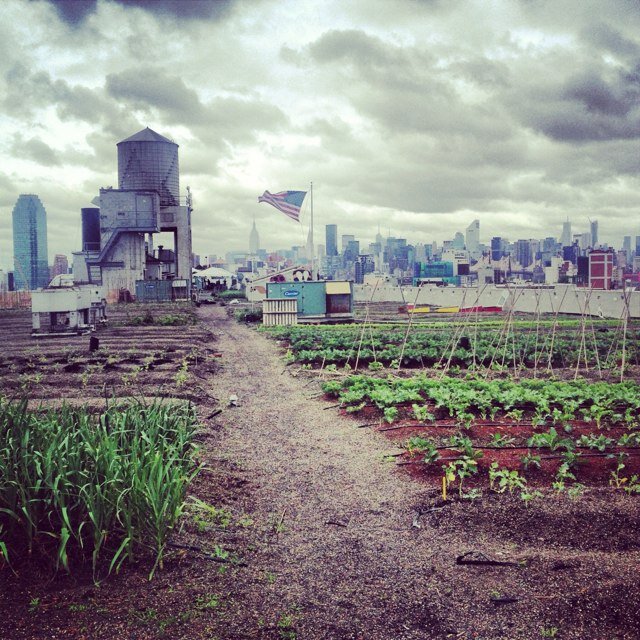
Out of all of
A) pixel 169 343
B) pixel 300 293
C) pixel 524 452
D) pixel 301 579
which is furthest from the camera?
pixel 300 293

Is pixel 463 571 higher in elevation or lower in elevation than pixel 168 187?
lower

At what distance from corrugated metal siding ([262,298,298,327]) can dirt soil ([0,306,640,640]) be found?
25881mm

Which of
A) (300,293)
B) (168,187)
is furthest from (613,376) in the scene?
(168,187)

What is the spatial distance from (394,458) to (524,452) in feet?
5.76

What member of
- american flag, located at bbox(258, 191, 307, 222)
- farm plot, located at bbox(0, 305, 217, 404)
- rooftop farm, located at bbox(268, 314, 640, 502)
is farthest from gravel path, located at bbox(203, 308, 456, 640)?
american flag, located at bbox(258, 191, 307, 222)

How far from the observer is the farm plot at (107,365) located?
44.8 feet

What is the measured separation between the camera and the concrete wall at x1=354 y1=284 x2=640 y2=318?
3618 centimetres

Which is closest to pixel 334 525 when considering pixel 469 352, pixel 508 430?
pixel 508 430

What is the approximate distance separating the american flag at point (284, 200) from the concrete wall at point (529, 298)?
784 cm

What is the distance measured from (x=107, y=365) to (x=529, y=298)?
36894 mm

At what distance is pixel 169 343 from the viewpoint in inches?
978

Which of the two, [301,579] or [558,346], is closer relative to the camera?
[301,579]

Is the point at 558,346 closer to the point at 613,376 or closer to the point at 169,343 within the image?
the point at 613,376

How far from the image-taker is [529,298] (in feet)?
154
